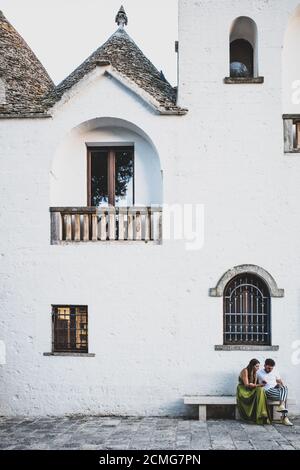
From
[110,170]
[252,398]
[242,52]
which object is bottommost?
[252,398]

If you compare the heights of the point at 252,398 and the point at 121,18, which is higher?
the point at 121,18

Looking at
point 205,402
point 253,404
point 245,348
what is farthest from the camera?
point 245,348

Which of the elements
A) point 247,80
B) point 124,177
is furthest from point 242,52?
point 124,177

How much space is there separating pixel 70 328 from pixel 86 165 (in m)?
4.00

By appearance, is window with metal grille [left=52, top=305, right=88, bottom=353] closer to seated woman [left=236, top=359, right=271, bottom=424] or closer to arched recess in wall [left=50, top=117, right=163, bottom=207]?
arched recess in wall [left=50, top=117, right=163, bottom=207]

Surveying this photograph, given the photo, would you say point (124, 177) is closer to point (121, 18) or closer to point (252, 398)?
point (121, 18)

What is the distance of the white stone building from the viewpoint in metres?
10.1

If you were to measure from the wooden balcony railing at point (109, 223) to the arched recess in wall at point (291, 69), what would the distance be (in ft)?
13.5

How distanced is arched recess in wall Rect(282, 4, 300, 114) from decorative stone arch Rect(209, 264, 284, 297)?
395 centimetres

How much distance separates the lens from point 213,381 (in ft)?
32.9

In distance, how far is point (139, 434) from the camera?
868 centimetres

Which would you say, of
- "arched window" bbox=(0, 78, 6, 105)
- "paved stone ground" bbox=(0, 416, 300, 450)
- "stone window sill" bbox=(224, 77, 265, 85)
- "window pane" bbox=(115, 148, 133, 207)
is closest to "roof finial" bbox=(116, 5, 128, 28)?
"arched window" bbox=(0, 78, 6, 105)

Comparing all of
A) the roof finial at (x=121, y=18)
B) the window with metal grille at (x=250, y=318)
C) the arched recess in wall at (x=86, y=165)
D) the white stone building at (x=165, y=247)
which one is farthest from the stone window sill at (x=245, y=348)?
the roof finial at (x=121, y=18)

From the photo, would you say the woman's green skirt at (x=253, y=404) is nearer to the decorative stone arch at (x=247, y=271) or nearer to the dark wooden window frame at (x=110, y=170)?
the decorative stone arch at (x=247, y=271)
